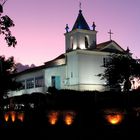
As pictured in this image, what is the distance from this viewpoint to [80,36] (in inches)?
2709

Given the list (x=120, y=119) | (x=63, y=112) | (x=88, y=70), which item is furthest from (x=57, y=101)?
(x=88, y=70)

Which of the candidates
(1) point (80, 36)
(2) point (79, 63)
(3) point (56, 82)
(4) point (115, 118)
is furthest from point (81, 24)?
(4) point (115, 118)

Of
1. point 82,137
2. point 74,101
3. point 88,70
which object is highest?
point 88,70

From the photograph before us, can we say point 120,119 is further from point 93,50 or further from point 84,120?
point 93,50

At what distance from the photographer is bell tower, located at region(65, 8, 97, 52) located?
68438 mm

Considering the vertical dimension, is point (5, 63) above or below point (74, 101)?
above

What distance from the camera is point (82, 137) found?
2500 centimetres

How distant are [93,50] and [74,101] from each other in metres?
34.1

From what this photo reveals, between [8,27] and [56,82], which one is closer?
[8,27]

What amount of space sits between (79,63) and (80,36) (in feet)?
20.4

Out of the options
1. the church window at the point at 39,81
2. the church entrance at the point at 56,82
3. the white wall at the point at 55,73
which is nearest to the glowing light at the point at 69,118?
the white wall at the point at 55,73

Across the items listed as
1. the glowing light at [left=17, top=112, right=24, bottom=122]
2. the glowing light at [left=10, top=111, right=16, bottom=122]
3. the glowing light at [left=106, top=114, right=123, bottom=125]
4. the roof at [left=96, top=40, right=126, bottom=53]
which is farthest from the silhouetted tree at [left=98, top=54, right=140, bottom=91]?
the glowing light at [left=106, top=114, right=123, bottom=125]

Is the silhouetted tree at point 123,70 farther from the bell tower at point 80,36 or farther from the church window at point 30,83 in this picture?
the church window at point 30,83

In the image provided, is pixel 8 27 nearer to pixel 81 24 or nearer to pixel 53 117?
pixel 53 117
